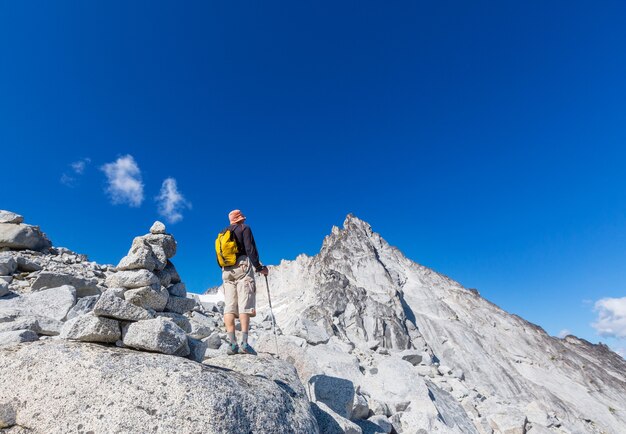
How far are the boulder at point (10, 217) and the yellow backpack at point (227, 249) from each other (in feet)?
87.1

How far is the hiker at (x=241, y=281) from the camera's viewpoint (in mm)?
8766

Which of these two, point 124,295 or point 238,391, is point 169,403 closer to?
point 238,391

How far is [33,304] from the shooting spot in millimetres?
13875

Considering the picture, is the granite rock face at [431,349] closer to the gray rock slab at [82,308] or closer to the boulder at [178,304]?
the boulder at [178,304]

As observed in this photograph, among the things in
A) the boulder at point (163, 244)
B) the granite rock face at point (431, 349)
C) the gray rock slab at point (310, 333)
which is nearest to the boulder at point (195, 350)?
the boulder at point (163, 244)

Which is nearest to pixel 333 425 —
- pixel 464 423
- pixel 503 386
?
pixel 464 423

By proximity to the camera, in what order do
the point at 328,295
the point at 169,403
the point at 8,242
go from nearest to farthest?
the point at 169,403
the point at 8,242
the point at 328,295

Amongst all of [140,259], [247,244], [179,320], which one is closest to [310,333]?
[179,320]

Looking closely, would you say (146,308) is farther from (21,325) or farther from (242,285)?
(21,325)

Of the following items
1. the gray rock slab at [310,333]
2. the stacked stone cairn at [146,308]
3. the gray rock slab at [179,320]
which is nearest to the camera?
the stacked stone cairn at [146,308]

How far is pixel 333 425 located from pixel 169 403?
184 inches

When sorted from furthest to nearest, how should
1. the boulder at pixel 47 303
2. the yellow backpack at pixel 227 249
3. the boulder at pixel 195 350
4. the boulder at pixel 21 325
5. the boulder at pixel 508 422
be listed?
1. the boulder at pixel 508 422
2. the boulder at pixel 47 303
3. the boulder at pixel 21 325
4. the yellow backpack at pixel 227 249
5. the boulder at pixel 195 350

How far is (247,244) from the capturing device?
351 inches

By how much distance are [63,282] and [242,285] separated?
14752 mm
